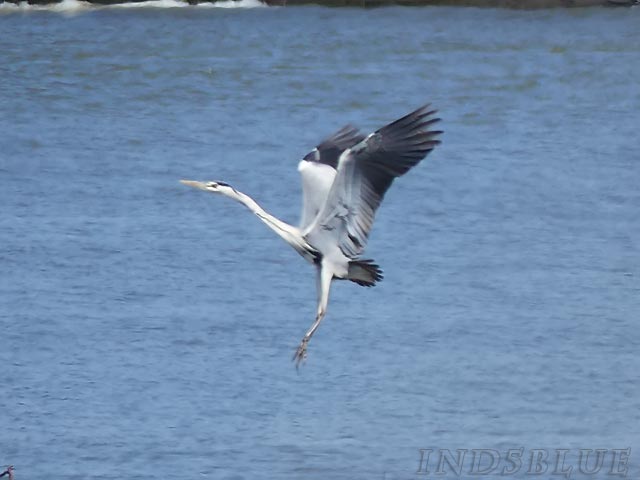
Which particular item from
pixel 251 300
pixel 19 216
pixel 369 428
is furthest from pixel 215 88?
pixel 369 428

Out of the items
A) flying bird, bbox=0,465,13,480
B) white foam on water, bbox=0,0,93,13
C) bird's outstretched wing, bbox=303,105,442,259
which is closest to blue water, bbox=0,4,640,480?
flying bird, bbox=0,465,13,480

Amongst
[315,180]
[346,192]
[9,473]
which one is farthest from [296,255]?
[9,473]

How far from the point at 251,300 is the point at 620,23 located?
10.3 metres

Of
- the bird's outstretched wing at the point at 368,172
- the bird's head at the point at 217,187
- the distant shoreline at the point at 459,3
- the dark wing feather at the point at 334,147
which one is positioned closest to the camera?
the bird's outstretched wing at the point at 368,172

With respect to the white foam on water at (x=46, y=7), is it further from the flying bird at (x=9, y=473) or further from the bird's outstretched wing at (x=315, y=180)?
the flying bird at (x=9, y=473)

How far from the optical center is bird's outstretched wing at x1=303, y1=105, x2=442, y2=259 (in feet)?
22.0

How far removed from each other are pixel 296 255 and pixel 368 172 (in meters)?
4.19

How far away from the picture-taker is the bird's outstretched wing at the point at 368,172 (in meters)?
6.71

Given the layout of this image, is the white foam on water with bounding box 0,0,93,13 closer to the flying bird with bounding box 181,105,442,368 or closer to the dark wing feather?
the dark wing feather

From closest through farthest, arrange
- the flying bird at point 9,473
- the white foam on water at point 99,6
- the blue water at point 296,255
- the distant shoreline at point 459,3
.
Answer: the flying bird at point 9,473, the blue water at point 296,255, the distant shoreline at point 459,3, the white foam on water at point 99,6

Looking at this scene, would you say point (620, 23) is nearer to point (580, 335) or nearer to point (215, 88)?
point (215, 88)

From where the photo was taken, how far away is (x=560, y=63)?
17.4 meters

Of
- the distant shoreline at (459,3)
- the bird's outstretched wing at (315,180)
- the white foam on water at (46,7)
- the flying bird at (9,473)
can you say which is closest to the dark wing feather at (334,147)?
the bird's outstretched wing at (315,180)

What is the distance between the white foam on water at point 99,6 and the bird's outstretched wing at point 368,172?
43.8 feet
